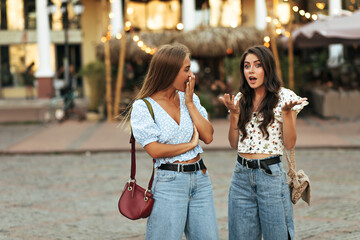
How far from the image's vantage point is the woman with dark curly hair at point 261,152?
150 inches

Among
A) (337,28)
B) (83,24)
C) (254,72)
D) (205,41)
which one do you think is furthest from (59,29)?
(254,72)

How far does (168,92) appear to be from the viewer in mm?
3641

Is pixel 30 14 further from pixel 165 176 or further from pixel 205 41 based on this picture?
pixel 165 176

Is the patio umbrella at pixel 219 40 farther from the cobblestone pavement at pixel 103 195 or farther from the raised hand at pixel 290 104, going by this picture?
the raised hand at pixel 290 104

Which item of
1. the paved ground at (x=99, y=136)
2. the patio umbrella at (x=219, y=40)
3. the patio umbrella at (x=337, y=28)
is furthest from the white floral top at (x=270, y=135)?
the patio umbrella at (x=219, y=40)

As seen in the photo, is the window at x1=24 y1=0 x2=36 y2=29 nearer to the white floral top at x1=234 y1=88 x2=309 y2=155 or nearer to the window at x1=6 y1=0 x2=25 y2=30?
the window at x1=6 y1=0 x2=25 y2=30

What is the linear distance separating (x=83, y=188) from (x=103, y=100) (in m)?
11.0

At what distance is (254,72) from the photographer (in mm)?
3859

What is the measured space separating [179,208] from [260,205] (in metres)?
0.60

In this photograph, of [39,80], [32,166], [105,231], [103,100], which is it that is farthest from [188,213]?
[39,80]

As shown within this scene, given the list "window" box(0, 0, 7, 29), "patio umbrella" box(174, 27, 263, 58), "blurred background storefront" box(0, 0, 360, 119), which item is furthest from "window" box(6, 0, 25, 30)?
"patio umbrella" box(174, 27, 263, 58)

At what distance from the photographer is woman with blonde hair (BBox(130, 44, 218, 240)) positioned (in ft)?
11.6

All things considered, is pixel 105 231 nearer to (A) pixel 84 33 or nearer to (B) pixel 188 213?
(B) pixel 188 213

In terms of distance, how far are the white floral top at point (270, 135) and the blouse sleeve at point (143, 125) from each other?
2.17 feet
